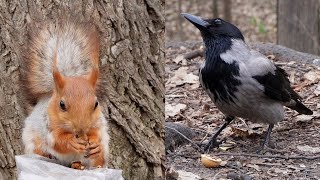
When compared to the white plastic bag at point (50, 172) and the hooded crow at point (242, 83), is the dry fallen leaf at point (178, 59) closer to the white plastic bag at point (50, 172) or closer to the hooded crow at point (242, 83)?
the hooded crow at point (242, 83)

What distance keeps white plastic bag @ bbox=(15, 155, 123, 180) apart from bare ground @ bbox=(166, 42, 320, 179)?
2.19 m

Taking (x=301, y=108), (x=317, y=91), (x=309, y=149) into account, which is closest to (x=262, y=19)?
(x=317, y=91)

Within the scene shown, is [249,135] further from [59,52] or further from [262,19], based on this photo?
[262,19]

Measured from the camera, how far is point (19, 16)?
4047mm

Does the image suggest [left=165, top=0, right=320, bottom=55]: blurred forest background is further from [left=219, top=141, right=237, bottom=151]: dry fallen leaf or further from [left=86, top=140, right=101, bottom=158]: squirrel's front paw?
[left=86, top=140, right=101, bottom=158]: squirrel's front paw

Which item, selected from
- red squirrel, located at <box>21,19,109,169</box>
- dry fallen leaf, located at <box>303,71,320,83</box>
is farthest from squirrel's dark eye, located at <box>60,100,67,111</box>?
Result: dry fallen leaf, located at <box>303,71,320,83</box>

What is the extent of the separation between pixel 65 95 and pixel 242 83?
3.25m

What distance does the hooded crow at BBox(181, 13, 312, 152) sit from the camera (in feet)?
20.9

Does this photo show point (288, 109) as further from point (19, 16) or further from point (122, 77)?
point (19, 16)

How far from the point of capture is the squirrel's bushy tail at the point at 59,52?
3572 mm

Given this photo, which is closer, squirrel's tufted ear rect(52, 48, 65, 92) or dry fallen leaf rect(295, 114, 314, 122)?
squirrel's tufted ear rect(52, 48, 65, 92)

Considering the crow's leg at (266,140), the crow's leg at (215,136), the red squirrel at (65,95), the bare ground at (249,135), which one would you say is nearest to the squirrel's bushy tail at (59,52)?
the red squirrel at (65,95)

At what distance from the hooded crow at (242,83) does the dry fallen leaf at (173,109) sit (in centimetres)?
65

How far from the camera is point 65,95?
3.30 m
